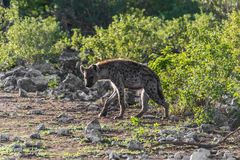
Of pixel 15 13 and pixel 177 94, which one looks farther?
pixel 15 13

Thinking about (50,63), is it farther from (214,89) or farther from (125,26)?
(214,89)

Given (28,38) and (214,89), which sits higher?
(28,38)

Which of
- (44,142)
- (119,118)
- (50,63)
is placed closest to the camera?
(44,142)

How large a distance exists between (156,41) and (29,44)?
3144mm

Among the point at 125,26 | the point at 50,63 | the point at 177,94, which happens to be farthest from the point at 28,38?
the point at 177,94

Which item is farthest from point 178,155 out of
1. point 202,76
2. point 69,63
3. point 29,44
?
point 29,44

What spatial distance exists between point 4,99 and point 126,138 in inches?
181

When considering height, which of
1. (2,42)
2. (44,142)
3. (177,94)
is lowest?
(44,142)

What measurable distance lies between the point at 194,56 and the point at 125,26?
16.6ft

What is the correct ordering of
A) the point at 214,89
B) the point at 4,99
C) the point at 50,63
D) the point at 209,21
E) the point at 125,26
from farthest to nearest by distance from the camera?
the point at 209,21, the point at 50,63, the point at 125,26, the point at 4,99, the point at 214,89

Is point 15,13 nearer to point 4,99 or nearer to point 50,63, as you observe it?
point 50,63

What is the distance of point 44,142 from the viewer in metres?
10.4

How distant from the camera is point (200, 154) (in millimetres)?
9312

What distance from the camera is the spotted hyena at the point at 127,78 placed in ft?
43.0
